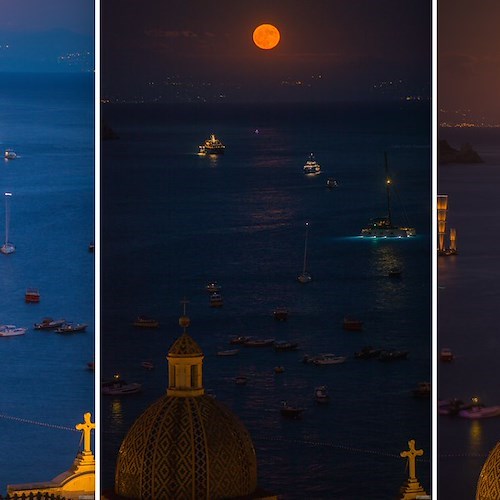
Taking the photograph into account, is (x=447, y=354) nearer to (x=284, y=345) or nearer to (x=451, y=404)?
(x=451, y=404)

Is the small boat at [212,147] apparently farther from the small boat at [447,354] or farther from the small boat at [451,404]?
the small boat at [451,404]

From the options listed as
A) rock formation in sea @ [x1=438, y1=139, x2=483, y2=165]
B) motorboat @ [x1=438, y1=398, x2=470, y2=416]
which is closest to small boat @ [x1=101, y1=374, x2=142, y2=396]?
motorboat @ [x1=438, y1=398, x2=470, y2=416]

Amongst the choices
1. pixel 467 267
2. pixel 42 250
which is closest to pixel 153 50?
pixel 42 250

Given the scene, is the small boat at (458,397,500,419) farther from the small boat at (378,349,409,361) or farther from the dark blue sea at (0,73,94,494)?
the dark blue sea at (0,73,94,494)

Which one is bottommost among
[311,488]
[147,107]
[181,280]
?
[311,488]

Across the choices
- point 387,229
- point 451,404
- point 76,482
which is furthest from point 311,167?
point 76,482

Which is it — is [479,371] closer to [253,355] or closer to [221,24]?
[253,355]
